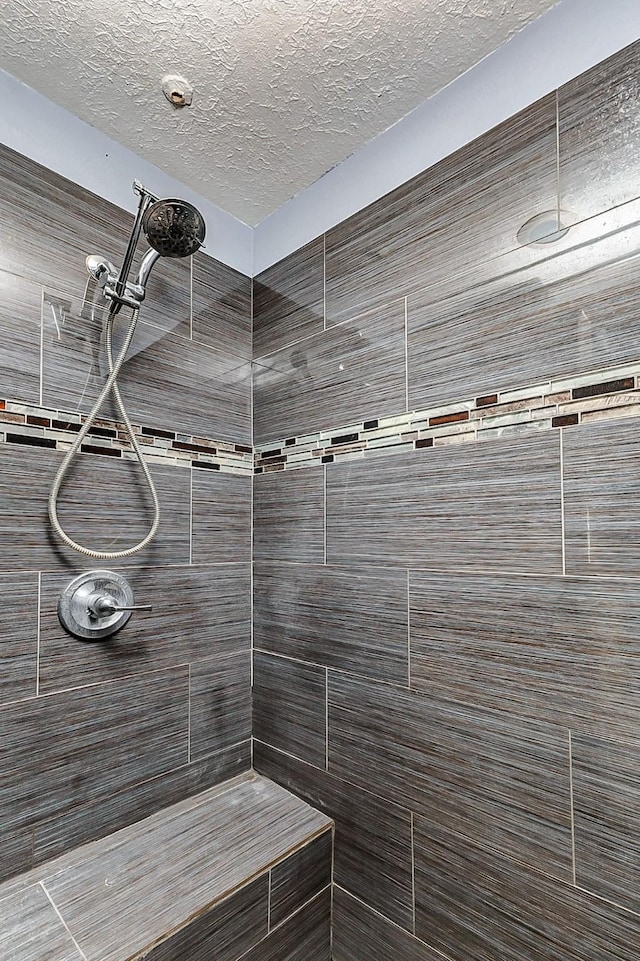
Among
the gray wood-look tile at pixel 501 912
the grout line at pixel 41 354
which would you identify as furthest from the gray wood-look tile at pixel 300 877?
the grout line at pixel 41 354

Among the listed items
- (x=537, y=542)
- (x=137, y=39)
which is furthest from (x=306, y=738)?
(x=137, y=39)

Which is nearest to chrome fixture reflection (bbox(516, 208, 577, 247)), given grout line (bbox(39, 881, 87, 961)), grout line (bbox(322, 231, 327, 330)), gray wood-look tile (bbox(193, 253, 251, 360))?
grout line (bbox(322, 231, 327, 330))

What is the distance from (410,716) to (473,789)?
0.21m

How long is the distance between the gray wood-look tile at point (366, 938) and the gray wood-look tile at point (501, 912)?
2.0 inches

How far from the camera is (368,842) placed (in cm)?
136

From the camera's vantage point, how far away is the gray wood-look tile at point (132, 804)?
4.12ft

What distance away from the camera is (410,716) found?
50.4 inches

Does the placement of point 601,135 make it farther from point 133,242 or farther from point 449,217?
point 133,242

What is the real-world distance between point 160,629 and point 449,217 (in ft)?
4.60

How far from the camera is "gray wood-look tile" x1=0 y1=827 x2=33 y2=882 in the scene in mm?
1178

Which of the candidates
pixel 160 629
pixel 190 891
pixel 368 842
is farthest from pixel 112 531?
pixel 368 842

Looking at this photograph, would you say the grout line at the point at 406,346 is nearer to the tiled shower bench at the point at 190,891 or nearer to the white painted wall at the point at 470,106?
the white painted wall at the point at 470,106

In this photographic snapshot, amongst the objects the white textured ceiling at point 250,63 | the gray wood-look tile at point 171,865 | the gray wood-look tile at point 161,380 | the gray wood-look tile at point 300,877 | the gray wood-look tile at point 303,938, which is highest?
the white textured ceiling at point 250,63

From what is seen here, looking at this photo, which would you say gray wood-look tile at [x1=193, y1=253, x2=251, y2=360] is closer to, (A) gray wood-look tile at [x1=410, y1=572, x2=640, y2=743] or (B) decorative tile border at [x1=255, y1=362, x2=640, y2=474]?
(B) decorative tile border at [x1=255, y1=362, x2=640, y2=474]
